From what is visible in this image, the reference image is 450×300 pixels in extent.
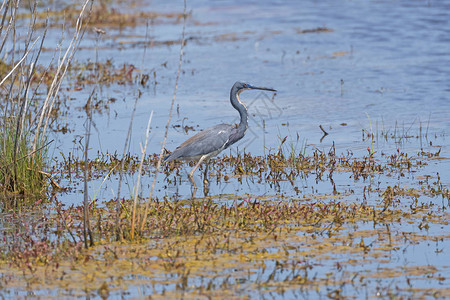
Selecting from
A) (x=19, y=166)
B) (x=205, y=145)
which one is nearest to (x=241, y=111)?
(x=205, y=145)

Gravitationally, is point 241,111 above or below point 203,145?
above

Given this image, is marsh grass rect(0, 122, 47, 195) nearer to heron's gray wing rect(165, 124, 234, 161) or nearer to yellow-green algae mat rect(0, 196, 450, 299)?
heron's gray wing rect(165, 124, 234, 161)

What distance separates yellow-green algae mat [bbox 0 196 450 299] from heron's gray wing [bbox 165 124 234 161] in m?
1.81

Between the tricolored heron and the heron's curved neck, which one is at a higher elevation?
the heron's curved neck

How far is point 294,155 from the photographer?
1027 cm

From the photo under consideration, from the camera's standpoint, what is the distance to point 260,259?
657cm

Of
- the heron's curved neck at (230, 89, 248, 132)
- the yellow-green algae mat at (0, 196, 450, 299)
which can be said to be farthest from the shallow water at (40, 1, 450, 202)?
the yellow-green algae mat at (0, 196, 450, 299)

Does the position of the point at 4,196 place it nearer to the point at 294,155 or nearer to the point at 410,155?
the point at 294,155

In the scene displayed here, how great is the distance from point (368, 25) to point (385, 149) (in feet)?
46.6

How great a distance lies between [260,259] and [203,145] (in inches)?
133

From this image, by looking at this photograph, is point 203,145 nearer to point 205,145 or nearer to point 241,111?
point 205,145

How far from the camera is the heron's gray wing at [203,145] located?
975 centimetres

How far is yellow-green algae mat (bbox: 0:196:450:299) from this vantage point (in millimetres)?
5926

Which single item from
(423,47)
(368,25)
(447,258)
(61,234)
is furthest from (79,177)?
(368,25)
